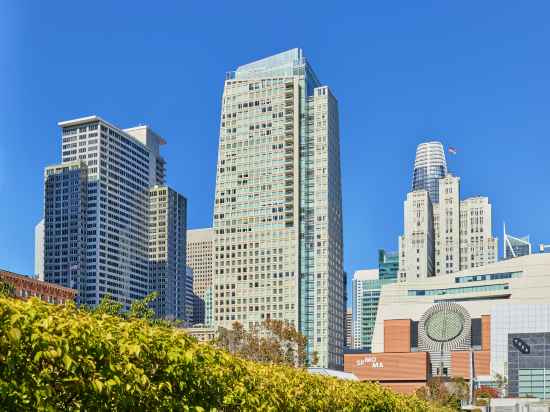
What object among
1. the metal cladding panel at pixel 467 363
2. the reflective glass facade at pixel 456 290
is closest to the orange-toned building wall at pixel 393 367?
the metal cladding panel at pixel 467 363

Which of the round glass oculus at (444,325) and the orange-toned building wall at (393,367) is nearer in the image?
the orange-toned building wall at (393,367)

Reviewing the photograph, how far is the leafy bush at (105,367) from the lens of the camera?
22.5 ft

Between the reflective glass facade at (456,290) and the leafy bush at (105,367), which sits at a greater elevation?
the reflective glass facade at (456,290)

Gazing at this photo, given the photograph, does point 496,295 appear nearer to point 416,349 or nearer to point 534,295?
point 534,295

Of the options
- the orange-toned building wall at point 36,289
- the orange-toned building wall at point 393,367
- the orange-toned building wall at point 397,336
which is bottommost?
the orange-toned building wall at point 393,367

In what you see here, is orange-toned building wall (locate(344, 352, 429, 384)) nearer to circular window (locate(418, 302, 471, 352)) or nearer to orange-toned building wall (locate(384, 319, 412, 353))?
circular window (locate(418, 302, 471, 352))

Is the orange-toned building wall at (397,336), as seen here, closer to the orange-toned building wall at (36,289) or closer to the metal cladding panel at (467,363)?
the metal cladding panel at (467,363)

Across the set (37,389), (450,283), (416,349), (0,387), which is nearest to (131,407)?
(37,389)

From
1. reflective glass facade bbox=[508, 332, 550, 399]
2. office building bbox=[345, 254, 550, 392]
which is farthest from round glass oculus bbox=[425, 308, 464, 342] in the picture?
reflective glass facade bbox=[508, 332, 550, 399]

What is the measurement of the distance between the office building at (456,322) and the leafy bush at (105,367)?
13346cm

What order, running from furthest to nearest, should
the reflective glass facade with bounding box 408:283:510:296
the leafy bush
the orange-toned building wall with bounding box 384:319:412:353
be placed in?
the reflective glass facade with bounding box 408:283:510:296, the orange-toned building wall with bounding box 384:319:412:353, the leafy bush

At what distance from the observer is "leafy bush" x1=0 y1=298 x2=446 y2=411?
6.87 m

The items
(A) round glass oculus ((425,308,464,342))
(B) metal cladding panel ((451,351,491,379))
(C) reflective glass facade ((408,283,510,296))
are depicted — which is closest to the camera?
(B) metal cladding panel ((451,351,491,379))

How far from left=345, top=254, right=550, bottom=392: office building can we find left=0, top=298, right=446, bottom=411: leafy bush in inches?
5255
